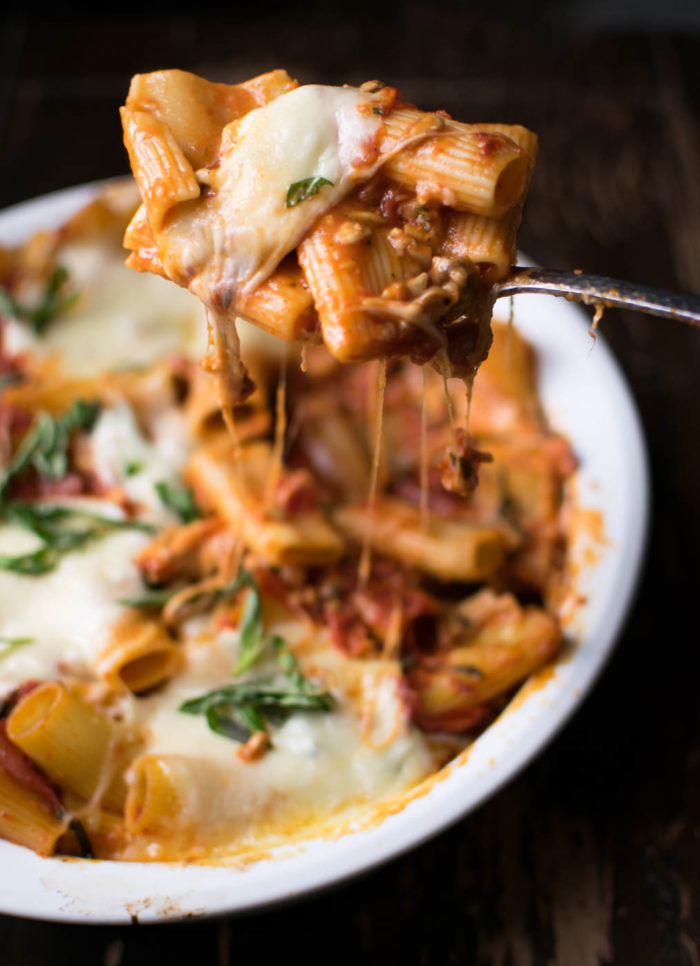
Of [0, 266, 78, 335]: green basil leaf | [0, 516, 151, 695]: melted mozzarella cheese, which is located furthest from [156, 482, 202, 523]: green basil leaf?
[0, 266, 78, 335]: green basil leaf

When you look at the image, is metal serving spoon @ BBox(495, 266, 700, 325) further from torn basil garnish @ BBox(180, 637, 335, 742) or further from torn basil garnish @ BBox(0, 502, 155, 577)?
torn basil garnish @ BBox(0, 502, 155, 577)

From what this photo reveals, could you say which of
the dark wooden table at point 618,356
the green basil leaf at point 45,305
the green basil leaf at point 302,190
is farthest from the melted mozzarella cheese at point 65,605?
the green basil leaf at point 302,190

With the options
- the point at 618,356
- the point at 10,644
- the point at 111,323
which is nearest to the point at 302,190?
the point at 10,644

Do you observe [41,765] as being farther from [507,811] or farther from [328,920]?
[507,811]

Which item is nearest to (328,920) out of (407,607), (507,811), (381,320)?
(507,811)

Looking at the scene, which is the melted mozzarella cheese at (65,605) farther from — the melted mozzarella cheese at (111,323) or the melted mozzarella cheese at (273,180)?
the melted mozzarella cheese at (273,180)

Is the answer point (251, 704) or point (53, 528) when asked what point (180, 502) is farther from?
point (251, 704)
